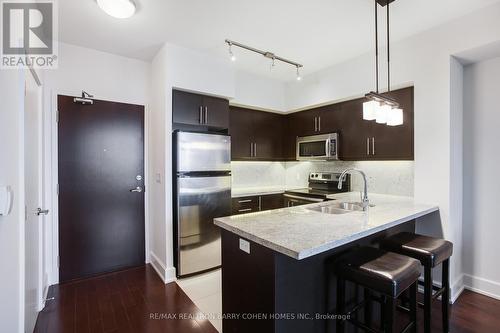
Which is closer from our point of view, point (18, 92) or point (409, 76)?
point (18, 92)

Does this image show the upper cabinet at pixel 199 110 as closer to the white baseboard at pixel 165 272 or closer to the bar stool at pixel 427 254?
the white baseboard at pixel 165 272

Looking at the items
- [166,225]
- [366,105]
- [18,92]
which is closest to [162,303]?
[166,225]

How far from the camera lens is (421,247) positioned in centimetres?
179

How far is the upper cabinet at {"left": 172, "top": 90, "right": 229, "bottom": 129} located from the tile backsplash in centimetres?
100

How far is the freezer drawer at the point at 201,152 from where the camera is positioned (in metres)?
2.87

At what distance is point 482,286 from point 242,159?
3.11 metres

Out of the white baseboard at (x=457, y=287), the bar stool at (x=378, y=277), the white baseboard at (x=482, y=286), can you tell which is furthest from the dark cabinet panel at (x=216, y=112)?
the white baseboard at (x=482, y=286)

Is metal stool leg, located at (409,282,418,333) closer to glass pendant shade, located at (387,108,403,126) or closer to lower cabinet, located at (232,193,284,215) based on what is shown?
glass pendant shade, located at (387,108,403,126)

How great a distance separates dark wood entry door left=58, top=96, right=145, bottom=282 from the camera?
2.81m

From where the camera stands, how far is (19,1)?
4.88 ft

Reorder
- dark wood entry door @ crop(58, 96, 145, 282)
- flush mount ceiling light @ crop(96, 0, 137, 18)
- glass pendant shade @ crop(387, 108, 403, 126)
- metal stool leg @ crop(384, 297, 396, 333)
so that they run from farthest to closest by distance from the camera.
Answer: dark wood entry door @ crop(58, 96, 145, 282)
glass pendant shade @ crop(387, 108, 403, 126)
flush mount ceiling light @ crop(96, 0, 137, 18)
metal stool leg @ crop(384, 297, 396, 333)

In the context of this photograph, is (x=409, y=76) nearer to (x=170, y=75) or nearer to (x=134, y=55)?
(x=170, y=75)

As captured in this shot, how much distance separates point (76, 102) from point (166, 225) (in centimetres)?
177

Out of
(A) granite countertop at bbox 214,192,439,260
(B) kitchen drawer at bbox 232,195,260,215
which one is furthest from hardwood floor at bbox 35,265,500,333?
(B) kitchen drawer at bbox 232,195,260,215
